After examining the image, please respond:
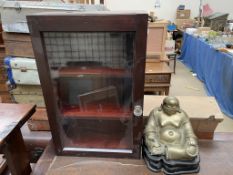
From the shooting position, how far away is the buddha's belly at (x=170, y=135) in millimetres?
789

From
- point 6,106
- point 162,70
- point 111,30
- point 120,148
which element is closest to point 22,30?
point 6,106

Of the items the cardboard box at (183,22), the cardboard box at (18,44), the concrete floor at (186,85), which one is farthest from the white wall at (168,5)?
the cardboard box at (18,44)

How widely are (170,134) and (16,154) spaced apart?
63 centimetres

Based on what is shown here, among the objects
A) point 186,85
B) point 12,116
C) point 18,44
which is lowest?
point 186,85

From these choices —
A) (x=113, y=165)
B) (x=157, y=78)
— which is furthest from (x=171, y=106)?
(x=157, y=78)

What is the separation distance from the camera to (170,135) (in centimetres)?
79

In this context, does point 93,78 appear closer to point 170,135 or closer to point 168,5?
point 170,135

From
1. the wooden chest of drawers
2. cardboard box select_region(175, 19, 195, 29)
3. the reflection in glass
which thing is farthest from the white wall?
the reflection in glass

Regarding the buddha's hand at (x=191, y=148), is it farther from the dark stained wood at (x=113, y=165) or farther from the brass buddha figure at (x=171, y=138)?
the dark stained wood at (x=113, y=165)

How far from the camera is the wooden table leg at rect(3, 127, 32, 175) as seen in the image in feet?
2.56

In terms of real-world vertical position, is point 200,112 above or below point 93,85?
below

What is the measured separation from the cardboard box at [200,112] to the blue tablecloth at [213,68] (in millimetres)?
1723

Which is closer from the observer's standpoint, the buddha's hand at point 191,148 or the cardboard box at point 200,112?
the buddha's hand at point 191,148

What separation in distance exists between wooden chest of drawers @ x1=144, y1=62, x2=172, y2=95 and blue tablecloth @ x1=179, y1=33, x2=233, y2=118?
2.88 feet
